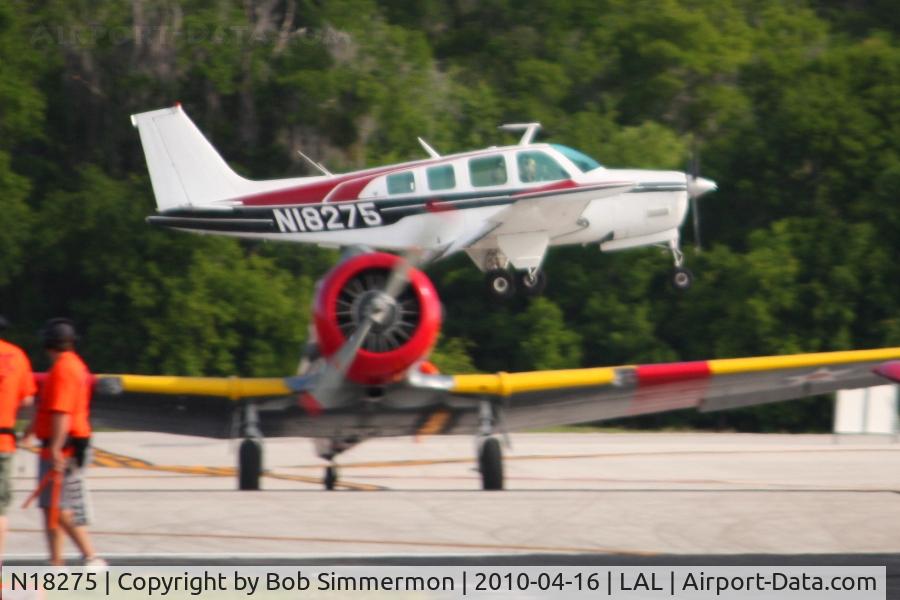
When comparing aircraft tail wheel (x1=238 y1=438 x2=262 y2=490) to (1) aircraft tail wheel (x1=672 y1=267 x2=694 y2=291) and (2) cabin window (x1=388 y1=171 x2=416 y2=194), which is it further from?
(1) aircraft tail wheel (x1=672 y1=267 x2=694 y2=291)

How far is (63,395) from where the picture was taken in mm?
6875

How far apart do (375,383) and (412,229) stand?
10766 mm

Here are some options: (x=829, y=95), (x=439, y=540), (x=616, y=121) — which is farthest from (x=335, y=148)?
(x=439, y=540)

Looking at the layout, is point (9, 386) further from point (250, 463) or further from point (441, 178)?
point (441, 178)

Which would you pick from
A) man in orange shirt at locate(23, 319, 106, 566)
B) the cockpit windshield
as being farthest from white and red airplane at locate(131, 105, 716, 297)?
man in orange shirt at locate(23, 319, 106, 566)

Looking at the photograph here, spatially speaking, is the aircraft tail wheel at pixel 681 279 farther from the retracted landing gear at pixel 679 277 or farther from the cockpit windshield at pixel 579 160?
the cockpit windshield at pixel 579 160

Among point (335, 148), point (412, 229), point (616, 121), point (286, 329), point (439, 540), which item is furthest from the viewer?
point (616, 121)

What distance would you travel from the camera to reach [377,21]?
3192cm

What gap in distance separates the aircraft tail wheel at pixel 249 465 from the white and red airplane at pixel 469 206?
10155mm

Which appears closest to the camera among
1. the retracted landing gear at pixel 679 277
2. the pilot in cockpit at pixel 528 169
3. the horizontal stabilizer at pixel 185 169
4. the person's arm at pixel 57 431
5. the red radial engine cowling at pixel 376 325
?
the person's arm at pixel 57 431

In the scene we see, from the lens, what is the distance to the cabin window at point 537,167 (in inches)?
828

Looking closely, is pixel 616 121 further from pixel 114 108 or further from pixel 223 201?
pixel 223 201

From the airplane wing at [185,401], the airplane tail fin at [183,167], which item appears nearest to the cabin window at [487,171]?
the airplane tail fin at [183,167]

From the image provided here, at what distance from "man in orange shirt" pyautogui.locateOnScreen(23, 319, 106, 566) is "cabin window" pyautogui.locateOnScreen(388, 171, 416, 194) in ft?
49.0
